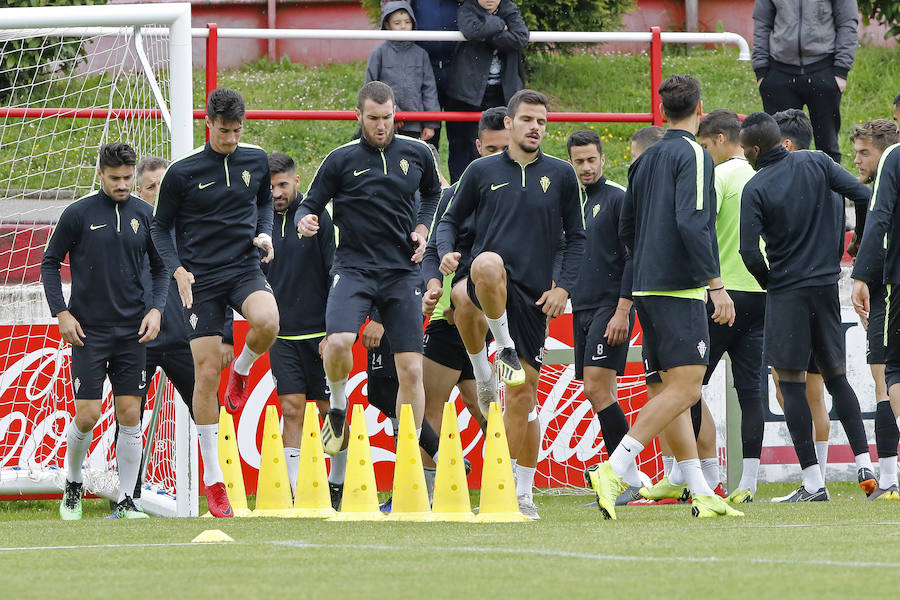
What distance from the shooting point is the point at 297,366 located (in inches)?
387

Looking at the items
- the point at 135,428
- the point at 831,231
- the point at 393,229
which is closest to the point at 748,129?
the point at 831,231

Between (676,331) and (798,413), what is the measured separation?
1.83 metres

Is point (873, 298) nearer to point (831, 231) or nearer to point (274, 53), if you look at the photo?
point (831, 231)

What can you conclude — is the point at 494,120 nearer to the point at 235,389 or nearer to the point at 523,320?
the point at 523,320

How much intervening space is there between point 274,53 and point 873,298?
14.9 metres

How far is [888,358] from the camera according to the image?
27.5ft

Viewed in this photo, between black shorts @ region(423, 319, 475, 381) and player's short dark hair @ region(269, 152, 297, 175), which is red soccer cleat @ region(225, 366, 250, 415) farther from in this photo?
player's short dark hair @ region(269, 152, 297, 175)

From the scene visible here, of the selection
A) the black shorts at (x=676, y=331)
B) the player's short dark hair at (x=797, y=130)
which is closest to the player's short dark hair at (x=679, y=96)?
the black shorts at (x=676, y=331)

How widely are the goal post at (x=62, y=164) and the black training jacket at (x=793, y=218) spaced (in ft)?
13.0

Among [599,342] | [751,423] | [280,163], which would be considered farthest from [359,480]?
[280,163]

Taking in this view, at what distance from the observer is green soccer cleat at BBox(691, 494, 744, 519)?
287 inches

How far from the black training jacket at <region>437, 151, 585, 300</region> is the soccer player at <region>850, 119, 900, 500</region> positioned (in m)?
2.04

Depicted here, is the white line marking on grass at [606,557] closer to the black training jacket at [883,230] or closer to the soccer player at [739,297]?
the black training jacket at [883,230]

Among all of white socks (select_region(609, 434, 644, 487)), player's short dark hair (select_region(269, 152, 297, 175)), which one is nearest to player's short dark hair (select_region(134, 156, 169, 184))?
player's short dark hair (select_region(269, 152, 297, 175))
